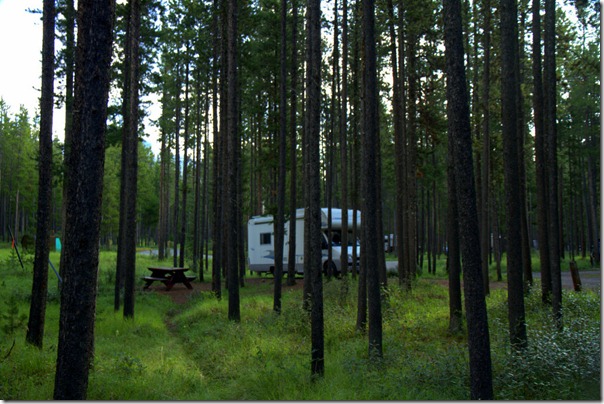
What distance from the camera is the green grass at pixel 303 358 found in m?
6.70

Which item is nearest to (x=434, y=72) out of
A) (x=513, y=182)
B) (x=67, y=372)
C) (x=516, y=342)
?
(x=513, y=182)

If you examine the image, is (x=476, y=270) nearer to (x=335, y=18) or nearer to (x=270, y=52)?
(x=335, y=18)

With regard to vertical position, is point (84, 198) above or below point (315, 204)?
below

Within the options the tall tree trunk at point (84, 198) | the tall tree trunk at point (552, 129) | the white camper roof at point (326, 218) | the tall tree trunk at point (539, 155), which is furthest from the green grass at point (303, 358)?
the white camper roof at point (326, 218)

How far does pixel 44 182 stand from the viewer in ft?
29.4

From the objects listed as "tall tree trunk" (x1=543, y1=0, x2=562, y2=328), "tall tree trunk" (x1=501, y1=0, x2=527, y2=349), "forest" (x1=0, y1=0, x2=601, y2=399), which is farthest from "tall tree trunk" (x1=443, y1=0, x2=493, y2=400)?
"tall tree trunk" (x1=543, y1=0, x2=562, y2=328)

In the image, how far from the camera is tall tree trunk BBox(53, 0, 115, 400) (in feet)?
16.5

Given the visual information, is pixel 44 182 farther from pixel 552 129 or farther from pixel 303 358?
pixel 552 129

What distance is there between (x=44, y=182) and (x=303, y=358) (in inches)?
233

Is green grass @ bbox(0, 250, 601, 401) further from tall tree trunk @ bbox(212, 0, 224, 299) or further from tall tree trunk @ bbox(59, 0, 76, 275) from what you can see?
tall tree trunk @ bbox(59, 0, 76, 275)

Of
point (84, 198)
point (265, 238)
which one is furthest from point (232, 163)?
point (265, 238)

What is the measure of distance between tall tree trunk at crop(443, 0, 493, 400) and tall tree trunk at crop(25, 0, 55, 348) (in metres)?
7.41

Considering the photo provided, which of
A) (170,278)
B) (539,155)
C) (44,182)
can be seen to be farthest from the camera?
(170,278)

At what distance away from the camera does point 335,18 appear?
17.4 meters
